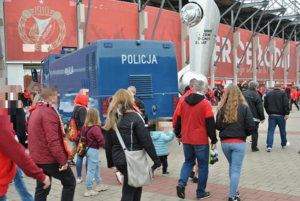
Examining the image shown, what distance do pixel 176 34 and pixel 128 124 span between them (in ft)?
96.0

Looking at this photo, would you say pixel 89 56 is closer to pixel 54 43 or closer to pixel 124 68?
pixel 124 68

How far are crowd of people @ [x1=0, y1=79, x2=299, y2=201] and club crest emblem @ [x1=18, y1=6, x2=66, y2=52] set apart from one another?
60.6 feet

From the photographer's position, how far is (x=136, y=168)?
12.9 ft

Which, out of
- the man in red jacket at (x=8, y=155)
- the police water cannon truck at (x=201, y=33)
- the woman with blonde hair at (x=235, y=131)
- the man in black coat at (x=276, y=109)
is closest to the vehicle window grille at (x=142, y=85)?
the man in black coat at (x=276, y=109)

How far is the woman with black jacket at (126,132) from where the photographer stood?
3.96 metres

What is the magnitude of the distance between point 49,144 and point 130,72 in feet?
20.0

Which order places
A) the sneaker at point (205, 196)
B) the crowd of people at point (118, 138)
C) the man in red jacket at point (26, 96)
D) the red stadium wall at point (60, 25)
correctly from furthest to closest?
the man in red jacket at point (26, 96)
the red stadium wall at point (60, 25)
the sneaker at point (205, 196)
the crowd of people at point (118, 138)

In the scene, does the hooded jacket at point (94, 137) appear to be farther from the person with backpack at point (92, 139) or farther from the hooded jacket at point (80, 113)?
the hooded jacket at point (80, 113)

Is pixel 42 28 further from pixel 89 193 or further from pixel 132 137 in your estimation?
pixel 132 137

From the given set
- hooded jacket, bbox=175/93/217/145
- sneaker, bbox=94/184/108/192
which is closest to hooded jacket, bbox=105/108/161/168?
hooded jacket, bbox=175/93/217/145

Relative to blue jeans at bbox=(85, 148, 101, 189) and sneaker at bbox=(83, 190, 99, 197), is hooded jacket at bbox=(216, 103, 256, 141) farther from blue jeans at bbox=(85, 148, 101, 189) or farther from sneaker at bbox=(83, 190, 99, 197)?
sneaker at bbox=(83, 190, 99, 197)

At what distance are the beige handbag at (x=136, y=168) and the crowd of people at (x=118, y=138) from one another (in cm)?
3

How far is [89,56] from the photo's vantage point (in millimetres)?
10125

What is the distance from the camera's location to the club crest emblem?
24.1 meters
